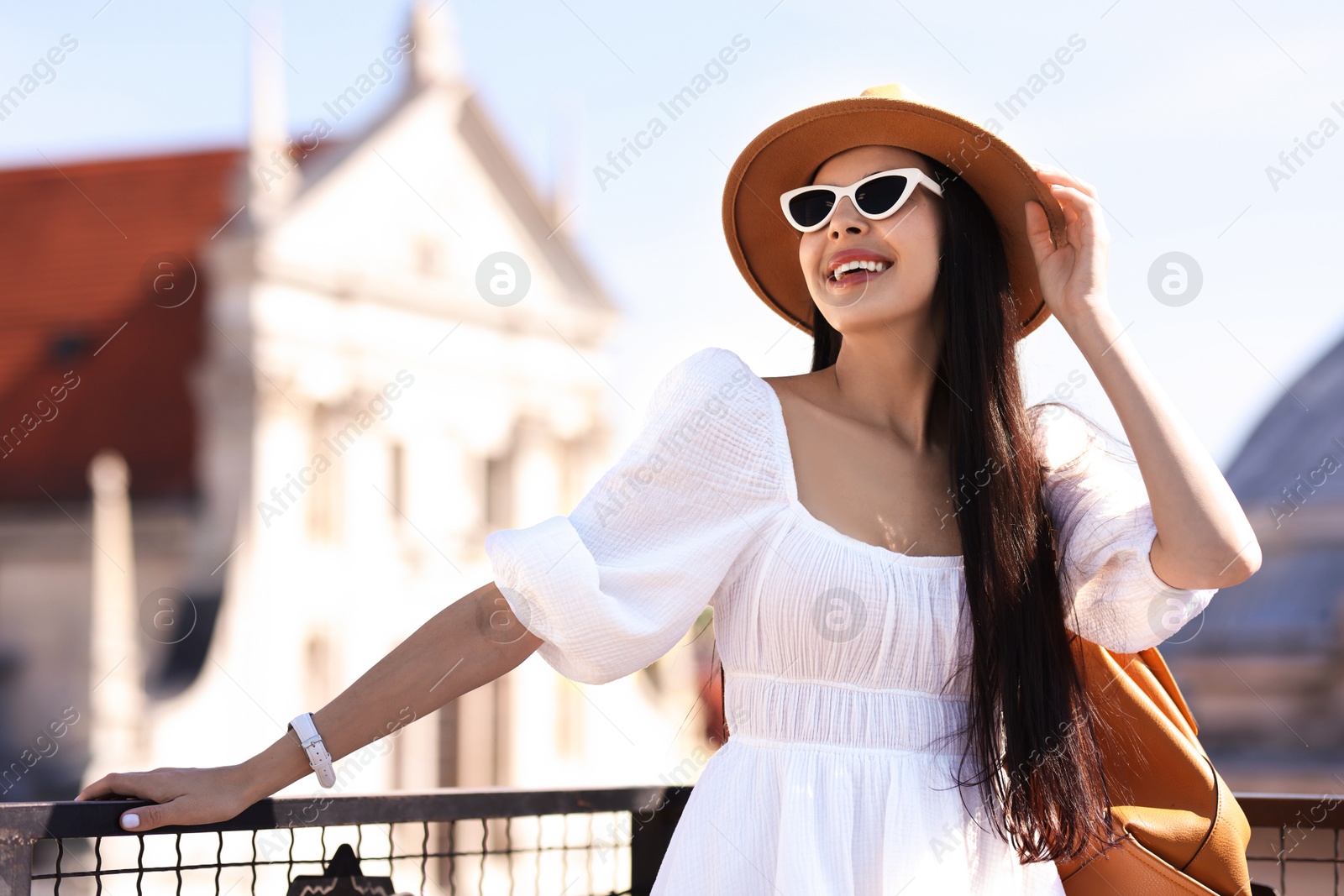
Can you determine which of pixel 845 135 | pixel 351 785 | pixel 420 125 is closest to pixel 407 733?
pixel 351 785

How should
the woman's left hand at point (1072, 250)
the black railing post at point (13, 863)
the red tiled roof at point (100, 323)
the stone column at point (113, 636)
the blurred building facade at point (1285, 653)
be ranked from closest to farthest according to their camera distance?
1. the black railing post at point (13, 863)
2. the woman's left hand at point (1072, 250)
3. the blurred building facade at point (1285, 653)
4. the stone column at point (113, 636)
5. the red tiled roof at point (100, 323)

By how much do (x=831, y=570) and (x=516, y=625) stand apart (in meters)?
0.43

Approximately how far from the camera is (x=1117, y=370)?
81.2 inches

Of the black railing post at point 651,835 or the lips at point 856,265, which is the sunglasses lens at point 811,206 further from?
the black railing post at point 651,835

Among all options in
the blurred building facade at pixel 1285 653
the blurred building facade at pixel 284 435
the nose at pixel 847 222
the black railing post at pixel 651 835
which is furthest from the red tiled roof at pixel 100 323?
the nose at pixel 847 222

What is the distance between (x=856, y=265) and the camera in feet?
7.26

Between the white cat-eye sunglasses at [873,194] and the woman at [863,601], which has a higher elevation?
the white cat-eye sunglasses at [873,194]

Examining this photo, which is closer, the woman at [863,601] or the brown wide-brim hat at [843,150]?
the woman at [863,601]

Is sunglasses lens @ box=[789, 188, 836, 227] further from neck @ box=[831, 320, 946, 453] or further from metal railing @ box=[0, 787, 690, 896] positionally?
metal railing @ box=[0, 787, 690, 896]

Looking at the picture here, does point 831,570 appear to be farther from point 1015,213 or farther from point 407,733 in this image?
point 407,733

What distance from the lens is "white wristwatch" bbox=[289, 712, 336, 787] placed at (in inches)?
77.0

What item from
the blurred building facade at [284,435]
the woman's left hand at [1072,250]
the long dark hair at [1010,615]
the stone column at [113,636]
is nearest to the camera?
the long dark hair at [1010,615]

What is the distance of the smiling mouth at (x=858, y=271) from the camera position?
87.0 inches

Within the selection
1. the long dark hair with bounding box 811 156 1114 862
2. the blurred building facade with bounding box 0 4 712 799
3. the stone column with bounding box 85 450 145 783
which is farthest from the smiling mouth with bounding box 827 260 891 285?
the stone column with bounding box 85 450 145 783
